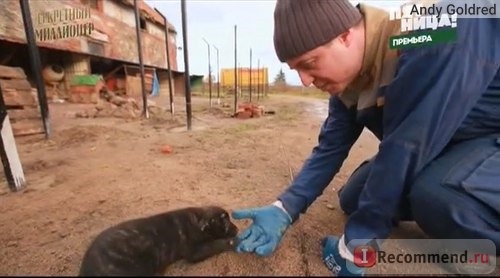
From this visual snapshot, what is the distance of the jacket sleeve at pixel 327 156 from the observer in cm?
178

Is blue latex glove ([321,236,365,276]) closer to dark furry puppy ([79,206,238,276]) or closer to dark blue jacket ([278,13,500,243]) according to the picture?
dark blue jacket ([278,13,500,243])

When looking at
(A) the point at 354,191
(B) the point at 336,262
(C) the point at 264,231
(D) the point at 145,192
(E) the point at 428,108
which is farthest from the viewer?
(D) the point at 145,192

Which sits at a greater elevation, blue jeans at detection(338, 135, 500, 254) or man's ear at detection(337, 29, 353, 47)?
man's ear at detection(337, 29, 353, 47)

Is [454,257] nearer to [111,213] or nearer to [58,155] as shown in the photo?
[111,213]

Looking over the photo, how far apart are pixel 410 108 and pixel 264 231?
2.58 ft

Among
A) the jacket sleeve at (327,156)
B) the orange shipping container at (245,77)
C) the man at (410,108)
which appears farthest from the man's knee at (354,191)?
the orange shipping container at (245,77)

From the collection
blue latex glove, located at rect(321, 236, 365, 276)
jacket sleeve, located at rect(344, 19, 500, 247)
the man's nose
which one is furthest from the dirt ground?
the man's nose

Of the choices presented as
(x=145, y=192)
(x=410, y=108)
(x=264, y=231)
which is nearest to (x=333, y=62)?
(x=410, y=108)

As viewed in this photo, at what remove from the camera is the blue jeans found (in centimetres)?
138

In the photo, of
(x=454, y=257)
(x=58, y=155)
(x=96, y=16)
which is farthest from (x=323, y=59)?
(x=96, y=16)

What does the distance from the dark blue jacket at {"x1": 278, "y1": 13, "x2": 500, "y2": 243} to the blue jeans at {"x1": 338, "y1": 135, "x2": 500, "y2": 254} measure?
0.07 meters

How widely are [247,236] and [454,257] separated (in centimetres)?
85

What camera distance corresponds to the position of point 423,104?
1.22 meters

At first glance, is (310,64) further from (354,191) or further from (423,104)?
(354,191)
